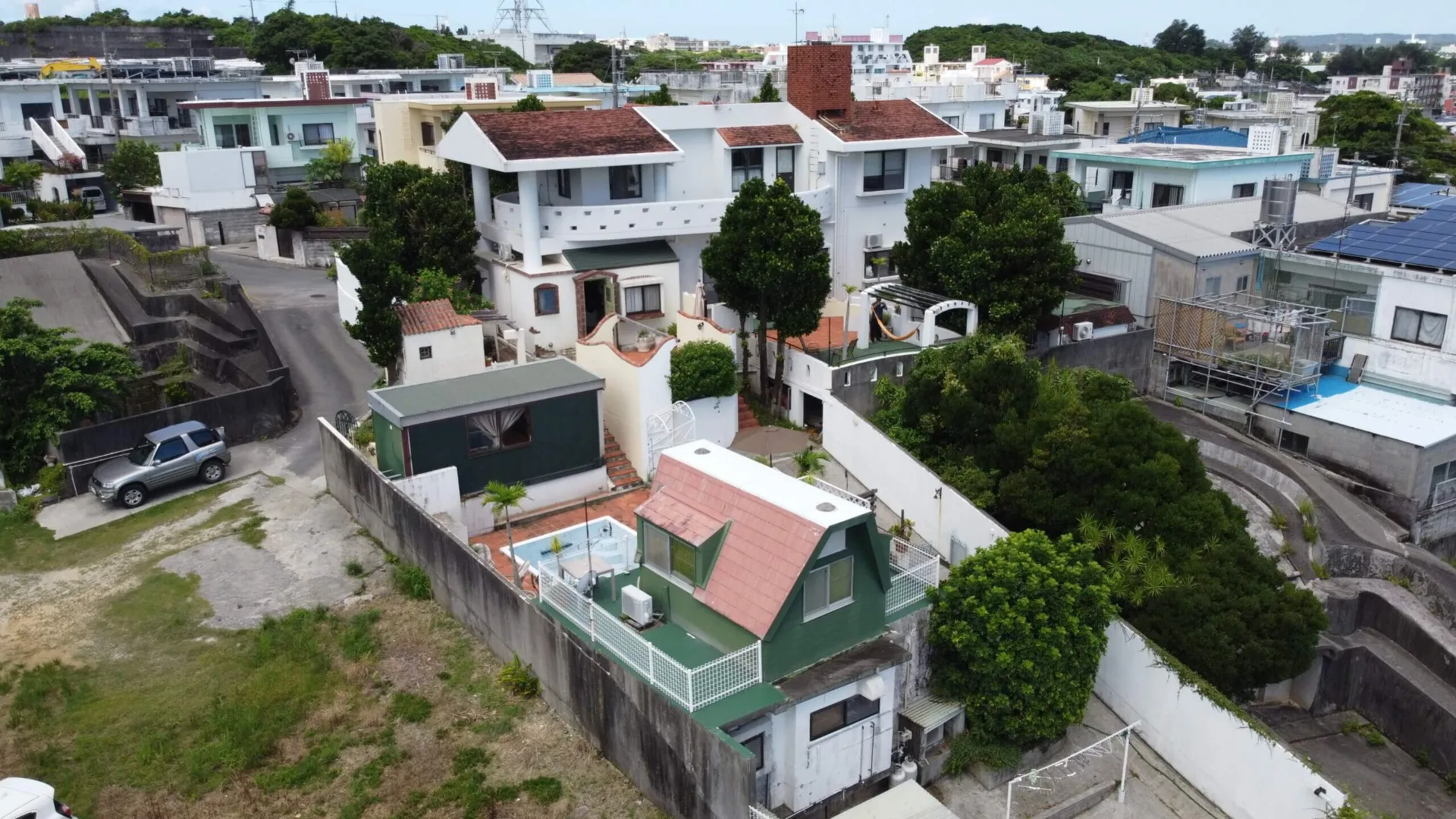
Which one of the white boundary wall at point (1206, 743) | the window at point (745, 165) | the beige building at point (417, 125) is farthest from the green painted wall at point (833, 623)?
the beige building at point (417, 125)

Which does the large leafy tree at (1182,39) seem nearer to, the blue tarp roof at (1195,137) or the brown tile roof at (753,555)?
the blue tarp roof at (1195,137)

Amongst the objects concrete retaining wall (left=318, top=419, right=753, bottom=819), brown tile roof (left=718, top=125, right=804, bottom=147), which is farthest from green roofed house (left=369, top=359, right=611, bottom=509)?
brown tile roof (left=718, top=125, right=804, bottom=147)

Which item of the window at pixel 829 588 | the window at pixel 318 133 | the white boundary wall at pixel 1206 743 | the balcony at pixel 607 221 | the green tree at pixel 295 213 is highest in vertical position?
the window at pixel 318 133

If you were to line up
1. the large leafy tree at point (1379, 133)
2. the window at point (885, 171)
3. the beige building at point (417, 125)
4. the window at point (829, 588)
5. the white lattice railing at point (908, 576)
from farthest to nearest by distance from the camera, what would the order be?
the large leafy tree at point (1379, 133)
the beige building at point (417, 125)
the window at point (885, 171)
the white lattice railing at point (908, 576)
the window at point (829, 588)

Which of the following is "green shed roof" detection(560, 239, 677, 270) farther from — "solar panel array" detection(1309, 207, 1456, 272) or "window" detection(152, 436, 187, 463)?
"solar panel array" detection(1309, 207, 1456, 272)

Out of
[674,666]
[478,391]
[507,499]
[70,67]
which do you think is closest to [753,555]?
[674,666]

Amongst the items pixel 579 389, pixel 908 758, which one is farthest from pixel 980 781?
pixel 579 389

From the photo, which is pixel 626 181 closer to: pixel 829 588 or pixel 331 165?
pixel 829 588

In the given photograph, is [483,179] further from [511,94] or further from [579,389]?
[511,94]
